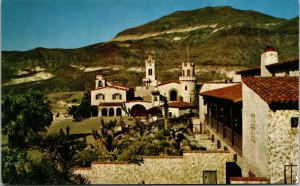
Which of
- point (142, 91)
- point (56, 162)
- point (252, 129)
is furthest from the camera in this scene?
point (142, 91)

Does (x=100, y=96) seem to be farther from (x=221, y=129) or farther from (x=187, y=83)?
(x=221, y=129)

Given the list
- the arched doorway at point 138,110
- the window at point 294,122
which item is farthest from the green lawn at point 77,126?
the window at point 294,122

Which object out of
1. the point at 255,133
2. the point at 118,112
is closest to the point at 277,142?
the point at 255,133

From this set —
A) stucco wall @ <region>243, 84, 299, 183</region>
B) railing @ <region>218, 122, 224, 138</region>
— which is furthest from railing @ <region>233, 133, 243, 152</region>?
stucco wall @ <region>243, 84, 299, 183</region>

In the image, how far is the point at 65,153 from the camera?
529 inches

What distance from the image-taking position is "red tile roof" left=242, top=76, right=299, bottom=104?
10461mm

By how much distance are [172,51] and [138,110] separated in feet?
342

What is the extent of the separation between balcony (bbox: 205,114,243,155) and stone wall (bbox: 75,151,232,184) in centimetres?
93

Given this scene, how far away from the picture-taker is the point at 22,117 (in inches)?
959

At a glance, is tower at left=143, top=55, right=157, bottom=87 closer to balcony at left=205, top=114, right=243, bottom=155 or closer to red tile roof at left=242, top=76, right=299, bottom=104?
balcony at left=205, top=114, right=243, bottom=155

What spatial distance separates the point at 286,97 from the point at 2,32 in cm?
1117

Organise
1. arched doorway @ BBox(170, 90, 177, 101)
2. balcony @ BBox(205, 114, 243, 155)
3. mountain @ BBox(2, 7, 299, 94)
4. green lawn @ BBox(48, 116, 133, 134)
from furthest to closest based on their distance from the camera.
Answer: mountain @ BBox(2, 7, 299, 94), arched doorway @ BBox(170, 90, 177, 101), green lawn @ BBox(48, 116, 133, 134), balcony @ BBox(205, 114, 243, 155)

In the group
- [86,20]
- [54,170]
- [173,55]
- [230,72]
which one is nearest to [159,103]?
[86,20]

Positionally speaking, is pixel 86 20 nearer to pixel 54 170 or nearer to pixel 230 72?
pixel 54 170
